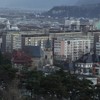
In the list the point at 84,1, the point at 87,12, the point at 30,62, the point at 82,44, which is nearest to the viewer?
the point at 30,62

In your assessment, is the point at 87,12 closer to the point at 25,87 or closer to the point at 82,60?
the point at 82,60

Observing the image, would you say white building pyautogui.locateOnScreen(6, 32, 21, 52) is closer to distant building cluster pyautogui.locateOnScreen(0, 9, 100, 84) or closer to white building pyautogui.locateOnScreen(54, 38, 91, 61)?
distant building cluster pyautogui.locateOnScreen(0, 9, 100, 84)

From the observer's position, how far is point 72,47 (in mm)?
36906

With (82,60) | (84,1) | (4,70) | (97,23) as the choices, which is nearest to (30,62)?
(82,60)

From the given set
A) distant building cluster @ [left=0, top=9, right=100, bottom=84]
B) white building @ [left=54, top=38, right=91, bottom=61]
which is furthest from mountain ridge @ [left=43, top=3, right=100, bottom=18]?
white building @ [left=54, top=38, right=91, bottom=61]

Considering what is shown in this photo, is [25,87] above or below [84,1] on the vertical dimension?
below

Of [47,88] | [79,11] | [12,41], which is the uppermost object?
[79,11]

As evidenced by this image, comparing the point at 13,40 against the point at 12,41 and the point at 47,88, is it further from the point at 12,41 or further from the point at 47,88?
the point at 47,88

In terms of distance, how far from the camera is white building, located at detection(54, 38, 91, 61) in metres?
35.4

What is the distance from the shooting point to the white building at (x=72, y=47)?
35375 mm

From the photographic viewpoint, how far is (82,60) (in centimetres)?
2708

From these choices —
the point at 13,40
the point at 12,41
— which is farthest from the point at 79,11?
the point at 12,41

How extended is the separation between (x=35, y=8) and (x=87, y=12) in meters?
22.0

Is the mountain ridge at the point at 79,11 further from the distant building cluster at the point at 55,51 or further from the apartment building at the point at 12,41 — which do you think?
the apartment building at the point at 12,41
